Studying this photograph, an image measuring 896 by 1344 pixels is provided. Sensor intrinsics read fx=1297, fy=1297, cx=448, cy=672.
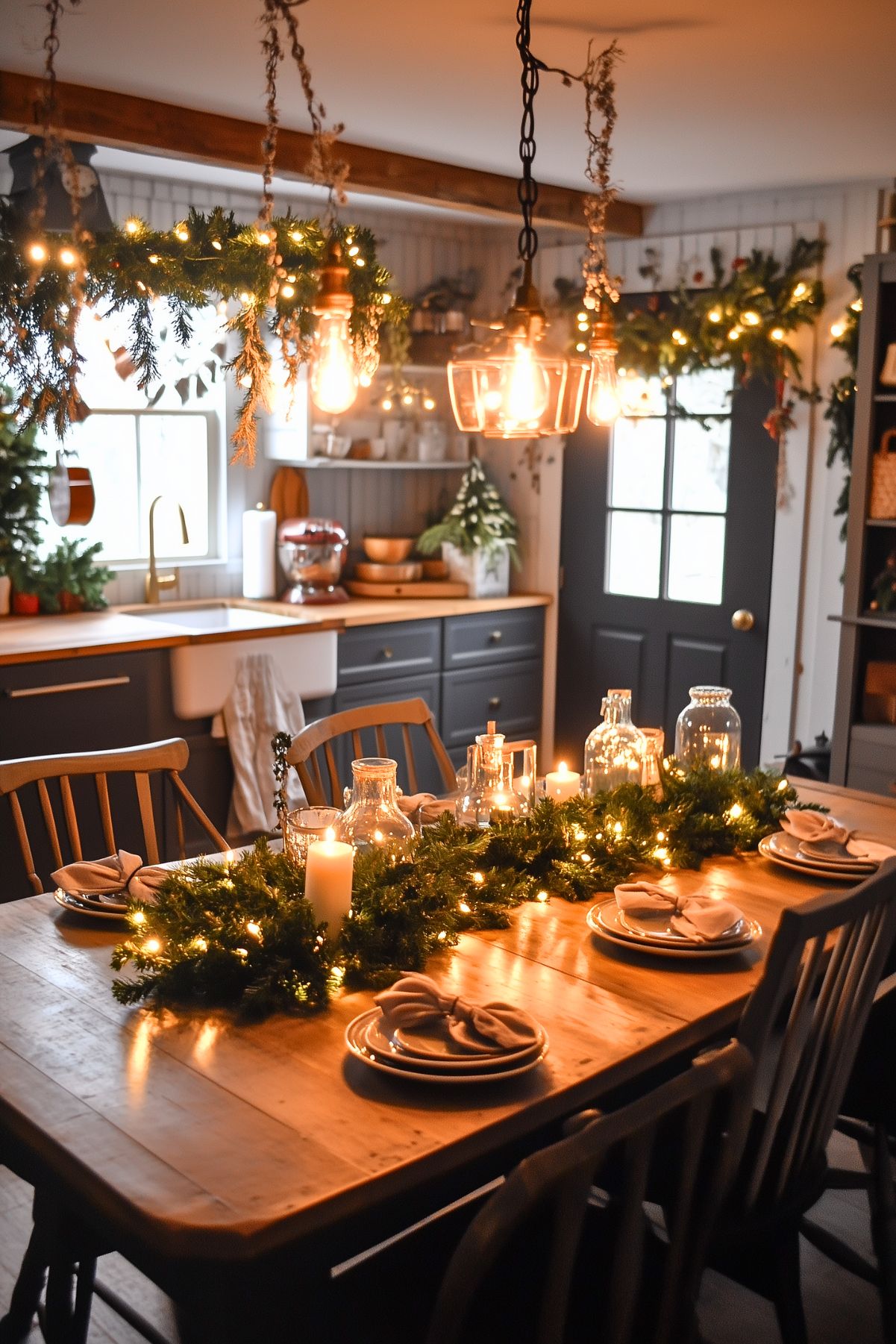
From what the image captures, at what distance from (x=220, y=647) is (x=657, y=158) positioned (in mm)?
2059

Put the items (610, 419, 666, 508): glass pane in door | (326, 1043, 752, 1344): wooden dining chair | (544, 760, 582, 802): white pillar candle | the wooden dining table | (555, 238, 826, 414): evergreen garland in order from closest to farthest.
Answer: (326, 1043, 752, 1344): wooden dining chair < the wooden dining table < (544, 760, 582, 802): white pillar candle < (555, 238, 826, 414): evergreen garland < (610, 419, 666, 508): glass pane in door

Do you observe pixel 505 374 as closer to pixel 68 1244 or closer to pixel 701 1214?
pixel 701 1214

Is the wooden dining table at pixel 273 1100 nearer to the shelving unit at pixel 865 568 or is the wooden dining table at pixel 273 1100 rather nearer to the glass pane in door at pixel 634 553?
the shelving unit at pixel 865 568

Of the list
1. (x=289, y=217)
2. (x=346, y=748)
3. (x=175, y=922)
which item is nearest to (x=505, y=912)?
(x=175, y=922)

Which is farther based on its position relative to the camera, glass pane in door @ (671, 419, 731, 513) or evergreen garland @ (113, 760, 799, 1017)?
glass pane in door @ (671, 419, 731, 513)

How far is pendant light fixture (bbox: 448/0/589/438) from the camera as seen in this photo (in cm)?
214

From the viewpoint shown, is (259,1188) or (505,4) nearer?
(259,1188)

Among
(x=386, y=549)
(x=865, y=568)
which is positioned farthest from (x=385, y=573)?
(x=865, y=568)

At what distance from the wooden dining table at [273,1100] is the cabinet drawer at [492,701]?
301cm

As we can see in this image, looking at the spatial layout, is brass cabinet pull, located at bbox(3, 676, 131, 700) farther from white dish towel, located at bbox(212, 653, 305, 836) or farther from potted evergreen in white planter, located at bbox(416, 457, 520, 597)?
potted evergreen in white planter, located at bbox(416, 457, 520, 597)

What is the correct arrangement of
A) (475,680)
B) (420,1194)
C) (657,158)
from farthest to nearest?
(475,680), (657,158), (420,1194)

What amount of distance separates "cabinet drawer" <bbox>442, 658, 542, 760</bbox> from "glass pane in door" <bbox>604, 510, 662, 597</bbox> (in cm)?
50

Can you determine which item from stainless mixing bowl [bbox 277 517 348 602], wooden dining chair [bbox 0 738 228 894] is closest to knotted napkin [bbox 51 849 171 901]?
wooden dining chair [bbox 0 738 228 894]

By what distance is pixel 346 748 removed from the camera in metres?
4.54
